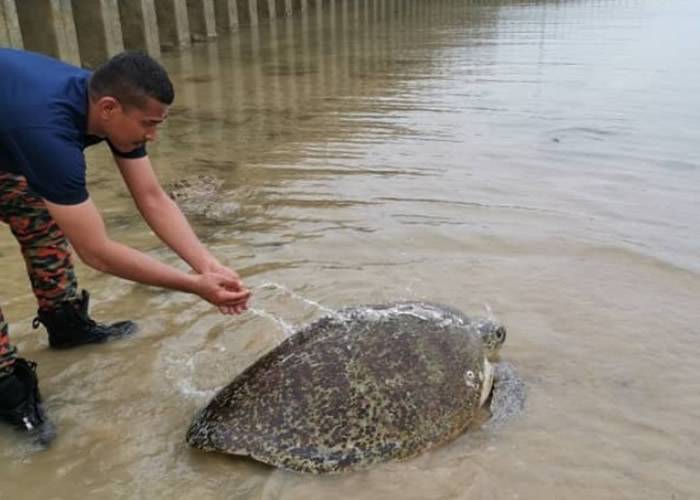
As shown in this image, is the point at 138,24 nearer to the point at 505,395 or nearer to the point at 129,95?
the point at 129,95

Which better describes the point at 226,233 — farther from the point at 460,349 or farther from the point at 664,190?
the point at 664,190

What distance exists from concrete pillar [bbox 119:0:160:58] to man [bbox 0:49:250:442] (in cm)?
1112

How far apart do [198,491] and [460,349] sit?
1372mm

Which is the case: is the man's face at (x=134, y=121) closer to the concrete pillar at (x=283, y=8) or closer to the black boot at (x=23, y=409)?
the black boot at (x=23, y=409)

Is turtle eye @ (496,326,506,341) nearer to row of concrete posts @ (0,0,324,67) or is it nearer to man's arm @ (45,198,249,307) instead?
man's arm @ (45,198,249,307)

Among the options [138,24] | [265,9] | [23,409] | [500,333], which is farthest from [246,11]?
[23,409]

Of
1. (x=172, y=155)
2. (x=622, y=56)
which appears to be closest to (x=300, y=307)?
(x=172, y=155)

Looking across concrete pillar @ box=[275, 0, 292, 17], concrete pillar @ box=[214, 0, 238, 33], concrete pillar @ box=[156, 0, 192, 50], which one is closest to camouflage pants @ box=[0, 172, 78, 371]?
concrete pillar @ box=[156, 0, 192, 50]

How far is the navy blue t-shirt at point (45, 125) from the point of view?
2.52m

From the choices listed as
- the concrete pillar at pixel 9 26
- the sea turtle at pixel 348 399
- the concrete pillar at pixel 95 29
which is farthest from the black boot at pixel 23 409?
the concrete pillar at pixel 95 29

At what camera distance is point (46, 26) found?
10828 mm

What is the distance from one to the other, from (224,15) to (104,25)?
6.08 m

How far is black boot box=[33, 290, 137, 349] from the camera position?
3820 mm

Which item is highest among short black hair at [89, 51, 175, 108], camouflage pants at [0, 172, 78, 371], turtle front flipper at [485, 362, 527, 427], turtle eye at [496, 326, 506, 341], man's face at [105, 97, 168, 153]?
short black hair at [89, 51, 175, 108]
